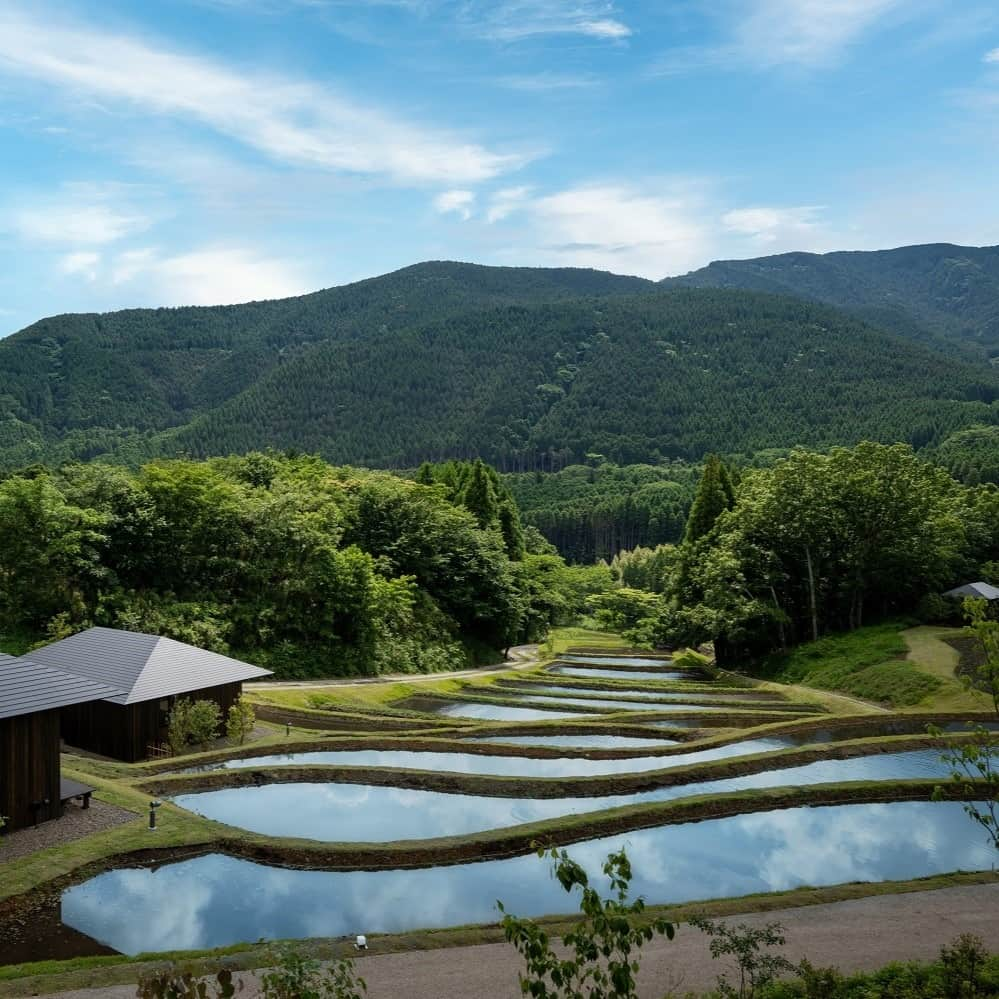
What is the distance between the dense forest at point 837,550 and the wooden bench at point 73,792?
32.6 m

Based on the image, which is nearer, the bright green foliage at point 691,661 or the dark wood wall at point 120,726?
the dark wood wall at point 120,726

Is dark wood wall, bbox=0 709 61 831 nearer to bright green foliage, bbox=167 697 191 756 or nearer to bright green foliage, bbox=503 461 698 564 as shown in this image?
bright green foliage, bbox=167 697 191 756

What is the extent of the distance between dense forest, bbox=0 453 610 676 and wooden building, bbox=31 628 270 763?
8.17 metres

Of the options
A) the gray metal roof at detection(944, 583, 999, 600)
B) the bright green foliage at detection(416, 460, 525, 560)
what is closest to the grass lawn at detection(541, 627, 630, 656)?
the bright green foliage at detection(416, 460, 525, 560)

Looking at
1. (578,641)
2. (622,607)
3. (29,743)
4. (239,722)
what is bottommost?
(622,607)

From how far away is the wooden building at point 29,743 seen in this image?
54.5ft

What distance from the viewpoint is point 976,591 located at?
3850 cm

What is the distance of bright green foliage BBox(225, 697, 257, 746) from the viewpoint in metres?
25.1

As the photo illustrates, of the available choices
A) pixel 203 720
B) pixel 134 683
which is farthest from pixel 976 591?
pixel 134 683

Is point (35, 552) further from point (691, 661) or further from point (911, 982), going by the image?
point (911, 982)

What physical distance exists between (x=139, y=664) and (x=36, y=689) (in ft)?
22.9

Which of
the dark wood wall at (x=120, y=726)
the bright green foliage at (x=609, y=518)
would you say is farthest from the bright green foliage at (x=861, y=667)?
the bright green foliage at (x=609, y=518)

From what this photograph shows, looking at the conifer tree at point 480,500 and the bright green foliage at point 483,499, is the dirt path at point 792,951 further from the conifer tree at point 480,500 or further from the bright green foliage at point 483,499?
the conifer tree at point 480,500

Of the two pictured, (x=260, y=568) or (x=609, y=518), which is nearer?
(x=260, y=568)
